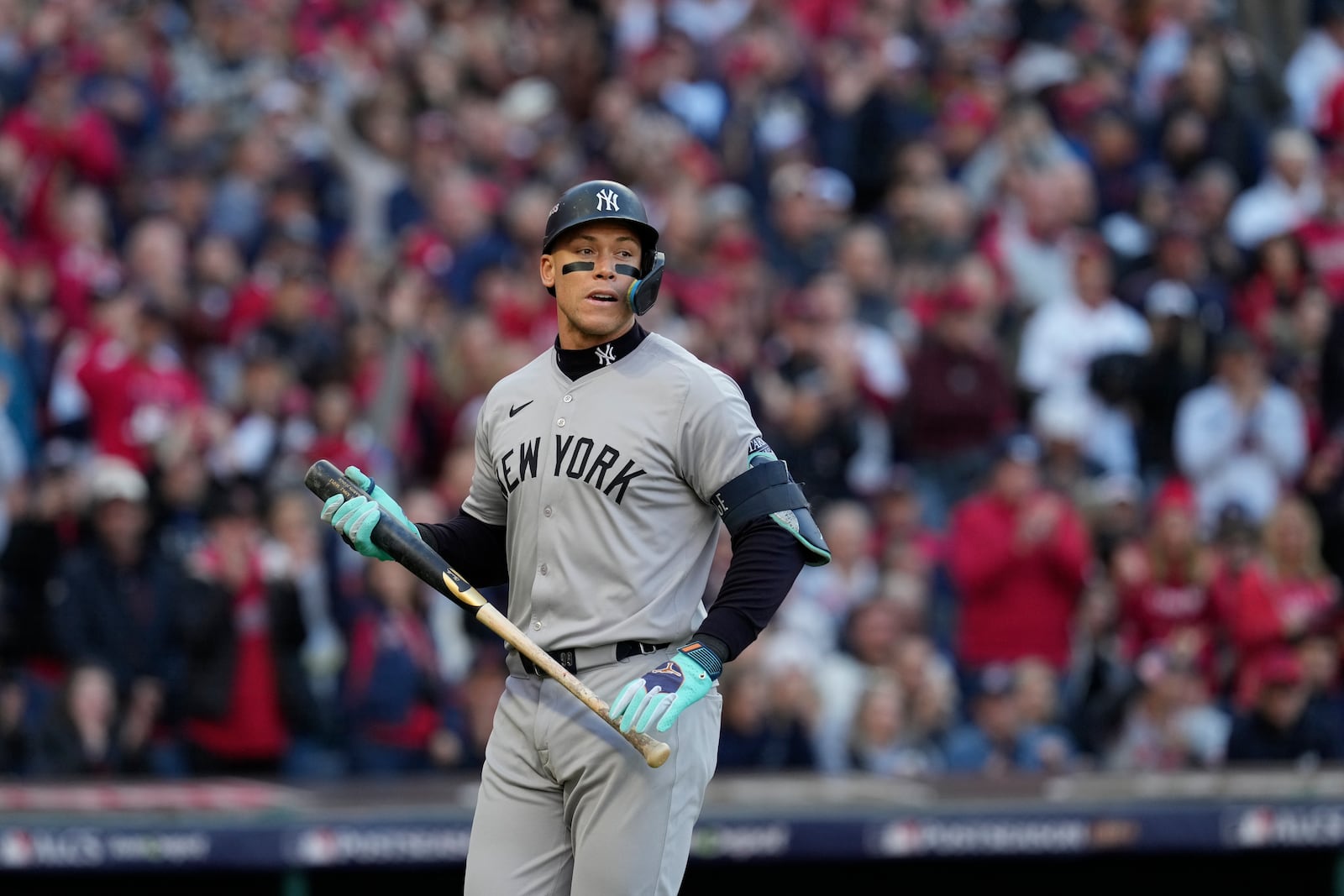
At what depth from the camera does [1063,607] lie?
389 inches

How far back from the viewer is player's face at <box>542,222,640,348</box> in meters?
4.40

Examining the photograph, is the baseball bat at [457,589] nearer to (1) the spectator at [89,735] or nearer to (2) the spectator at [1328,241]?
(1) the spectator at [89,735]

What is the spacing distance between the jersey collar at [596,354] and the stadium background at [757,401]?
11.1 feet

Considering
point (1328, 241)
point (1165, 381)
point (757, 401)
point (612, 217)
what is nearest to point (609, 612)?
point (612, 217)

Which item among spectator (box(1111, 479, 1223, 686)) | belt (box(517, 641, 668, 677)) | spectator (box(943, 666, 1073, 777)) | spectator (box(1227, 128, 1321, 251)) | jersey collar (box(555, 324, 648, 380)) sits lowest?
spectator (box(943, 666, 1073, 777))

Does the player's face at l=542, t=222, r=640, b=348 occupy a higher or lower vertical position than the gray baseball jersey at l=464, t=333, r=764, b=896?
higher

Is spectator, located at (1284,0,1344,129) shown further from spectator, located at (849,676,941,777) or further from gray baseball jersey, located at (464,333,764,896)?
gray baseball jersey, located at (464,333,764,896)

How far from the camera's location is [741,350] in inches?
411

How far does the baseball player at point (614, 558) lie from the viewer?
14.0 ft

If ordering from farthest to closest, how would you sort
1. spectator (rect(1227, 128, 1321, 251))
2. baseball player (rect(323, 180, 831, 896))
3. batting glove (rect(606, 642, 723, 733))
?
spectator (rect(1227, 128, 1321, 251)), baseball player (rect(323, 180, 831, 896)), batting glove (rect(606, 642, 723, 733))

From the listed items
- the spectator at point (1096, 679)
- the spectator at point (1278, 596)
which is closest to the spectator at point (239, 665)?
the spectator at point (1096, 679)

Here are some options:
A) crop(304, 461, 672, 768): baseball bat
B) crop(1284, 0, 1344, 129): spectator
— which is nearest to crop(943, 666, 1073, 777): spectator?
crop(304, 461, 672, 768): baseball bat

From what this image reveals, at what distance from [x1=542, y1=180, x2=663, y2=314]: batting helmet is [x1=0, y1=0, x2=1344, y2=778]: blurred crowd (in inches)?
174

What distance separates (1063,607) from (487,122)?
459 cm
